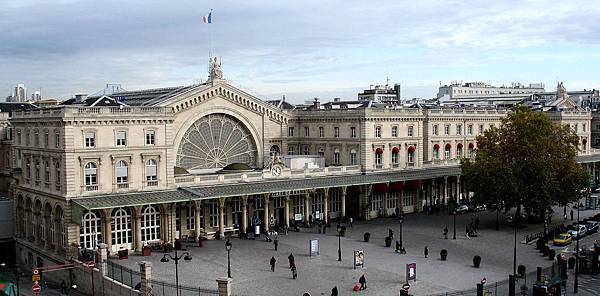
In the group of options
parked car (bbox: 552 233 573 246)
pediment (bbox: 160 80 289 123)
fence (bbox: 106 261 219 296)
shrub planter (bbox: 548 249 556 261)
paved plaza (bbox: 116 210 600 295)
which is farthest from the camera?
pediment (bbox: 160 80 289 123)

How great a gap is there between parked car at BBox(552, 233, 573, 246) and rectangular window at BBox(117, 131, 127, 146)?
3889cm

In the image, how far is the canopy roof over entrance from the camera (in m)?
55.3

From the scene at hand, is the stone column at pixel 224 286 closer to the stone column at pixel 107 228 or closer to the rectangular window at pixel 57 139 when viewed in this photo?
the stone column at pixel 107 228

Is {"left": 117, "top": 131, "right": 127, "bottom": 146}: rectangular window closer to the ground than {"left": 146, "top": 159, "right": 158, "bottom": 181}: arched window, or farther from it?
farther from it

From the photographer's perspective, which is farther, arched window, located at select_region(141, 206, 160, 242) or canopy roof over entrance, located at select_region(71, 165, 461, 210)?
arched window, located at select_region(141, 206, 160, 242)

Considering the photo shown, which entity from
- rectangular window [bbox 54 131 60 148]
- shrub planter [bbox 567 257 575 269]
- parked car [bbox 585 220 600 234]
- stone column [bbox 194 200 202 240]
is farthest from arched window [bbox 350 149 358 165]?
rectangular window [bbox 54 131 60 148]

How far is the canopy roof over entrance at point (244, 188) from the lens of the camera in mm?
55312

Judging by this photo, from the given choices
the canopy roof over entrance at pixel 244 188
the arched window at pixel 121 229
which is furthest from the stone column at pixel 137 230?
the canopy roof over entrance at pixel 244 188

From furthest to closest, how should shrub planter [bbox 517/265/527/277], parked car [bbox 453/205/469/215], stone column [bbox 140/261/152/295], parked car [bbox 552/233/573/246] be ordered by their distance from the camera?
parked car [bbox 453/205/469/215] < parked car [bbox 552/233/573/246] < shrub planter [bbox 517/265/527/277] < stone column [bbox 140/261/152/295]

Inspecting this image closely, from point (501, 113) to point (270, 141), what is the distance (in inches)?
1430

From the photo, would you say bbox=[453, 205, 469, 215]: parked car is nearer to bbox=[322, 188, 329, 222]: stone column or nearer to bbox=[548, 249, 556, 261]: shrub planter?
bbox=[322, 188, 329, 222]: stone column

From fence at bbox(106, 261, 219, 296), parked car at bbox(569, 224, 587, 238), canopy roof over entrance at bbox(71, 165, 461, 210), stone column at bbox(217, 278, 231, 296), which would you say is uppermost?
canopy roof over entrance at bbox(71, 165, 461, 210)

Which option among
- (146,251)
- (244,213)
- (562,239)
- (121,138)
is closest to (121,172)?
(121,138)

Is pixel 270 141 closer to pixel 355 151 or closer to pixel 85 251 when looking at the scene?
pixel 355 151
